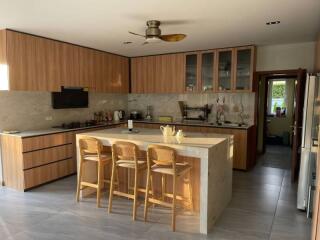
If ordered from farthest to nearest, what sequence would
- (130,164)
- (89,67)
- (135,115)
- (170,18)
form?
(135,115)
(89,67)
(170,18)
(130,164)

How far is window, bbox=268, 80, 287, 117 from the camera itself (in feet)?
25.5

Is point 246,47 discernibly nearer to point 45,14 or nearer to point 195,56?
point 195,56

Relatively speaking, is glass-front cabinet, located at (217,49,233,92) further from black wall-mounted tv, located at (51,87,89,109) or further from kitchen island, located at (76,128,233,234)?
black wall-mounted tv, located at (51,87,89,109)

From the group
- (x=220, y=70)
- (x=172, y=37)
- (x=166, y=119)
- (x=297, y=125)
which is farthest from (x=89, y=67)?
(x=297, y=125)

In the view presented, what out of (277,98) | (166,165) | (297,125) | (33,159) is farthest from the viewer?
(277,98)

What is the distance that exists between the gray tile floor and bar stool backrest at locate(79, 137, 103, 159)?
73cm

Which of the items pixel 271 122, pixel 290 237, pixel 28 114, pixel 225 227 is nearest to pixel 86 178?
pixel 28 114

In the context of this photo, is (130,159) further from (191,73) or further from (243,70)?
A: (243,70)

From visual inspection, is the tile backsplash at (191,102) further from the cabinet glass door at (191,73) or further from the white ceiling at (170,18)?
the white ceiling at (170,18)

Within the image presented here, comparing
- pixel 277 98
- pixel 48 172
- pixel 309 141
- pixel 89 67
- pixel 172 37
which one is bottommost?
pixel 48 172

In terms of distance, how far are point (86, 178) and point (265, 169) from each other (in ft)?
11.6

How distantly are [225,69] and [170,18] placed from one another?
236cm

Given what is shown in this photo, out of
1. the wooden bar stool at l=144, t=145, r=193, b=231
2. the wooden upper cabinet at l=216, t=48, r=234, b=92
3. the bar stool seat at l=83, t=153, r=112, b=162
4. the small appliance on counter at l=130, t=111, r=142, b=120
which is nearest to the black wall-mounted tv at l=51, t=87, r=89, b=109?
the small appliance on counter at l=130, t=111, r=142, b=120

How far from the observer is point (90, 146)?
3309 mm
